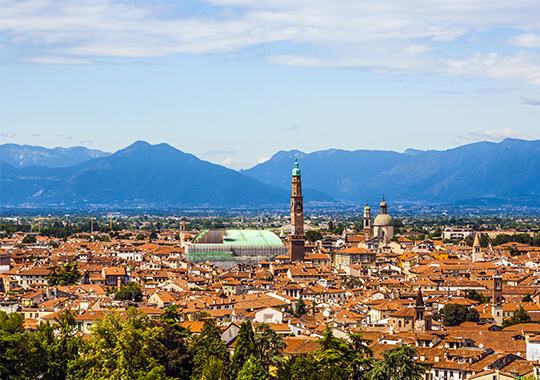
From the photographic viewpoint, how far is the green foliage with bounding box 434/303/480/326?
5231cm

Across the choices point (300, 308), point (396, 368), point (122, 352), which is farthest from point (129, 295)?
point (396, 368)

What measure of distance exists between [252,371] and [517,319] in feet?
76.7

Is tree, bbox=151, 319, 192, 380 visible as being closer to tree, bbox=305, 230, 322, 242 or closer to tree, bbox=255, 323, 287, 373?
tree, bbox=255, 323, 287, 373

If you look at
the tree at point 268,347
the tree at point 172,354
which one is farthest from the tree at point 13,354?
the tree at point 268,347

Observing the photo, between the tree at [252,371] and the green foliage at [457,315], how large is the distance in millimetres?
21436

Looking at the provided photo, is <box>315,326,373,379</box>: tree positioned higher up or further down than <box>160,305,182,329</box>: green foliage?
further down

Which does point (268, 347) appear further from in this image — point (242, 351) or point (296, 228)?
point (296, 228)

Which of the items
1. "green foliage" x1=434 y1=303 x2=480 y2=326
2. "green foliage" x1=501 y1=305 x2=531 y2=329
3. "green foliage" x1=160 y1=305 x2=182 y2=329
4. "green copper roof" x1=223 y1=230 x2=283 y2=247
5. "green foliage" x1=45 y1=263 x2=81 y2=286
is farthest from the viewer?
"green copper roof" x1=223 y1=230 x2=283 y2=247

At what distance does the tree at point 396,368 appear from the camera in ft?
111

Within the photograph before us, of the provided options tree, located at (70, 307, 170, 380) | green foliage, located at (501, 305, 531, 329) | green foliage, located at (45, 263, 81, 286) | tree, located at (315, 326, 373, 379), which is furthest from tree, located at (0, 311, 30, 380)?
green foliage, located at (45, 263, 81, 286)

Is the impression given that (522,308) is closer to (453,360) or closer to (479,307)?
(479,307)

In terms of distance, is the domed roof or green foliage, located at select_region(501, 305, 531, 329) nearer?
green foliage, located at select_region(501, 305, 531, 329)

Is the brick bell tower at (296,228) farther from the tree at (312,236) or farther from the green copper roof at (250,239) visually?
the tree at (312,236)

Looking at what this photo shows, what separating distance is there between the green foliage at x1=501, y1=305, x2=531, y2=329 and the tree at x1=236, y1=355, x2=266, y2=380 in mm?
21263
